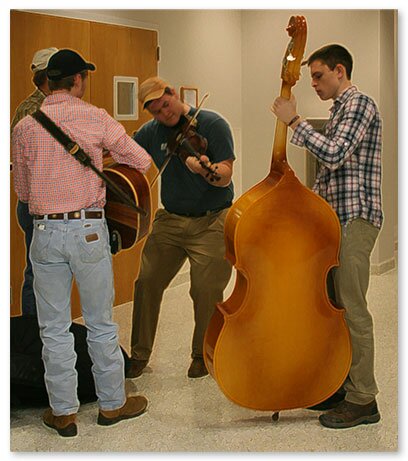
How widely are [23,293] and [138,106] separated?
0.77m

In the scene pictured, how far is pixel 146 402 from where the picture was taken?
150 inches

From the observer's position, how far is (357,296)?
12.2ft

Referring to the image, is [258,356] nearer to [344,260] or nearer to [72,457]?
[344,260]

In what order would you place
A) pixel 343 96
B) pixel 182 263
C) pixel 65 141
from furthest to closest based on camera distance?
pixel 182 263 < pixel 343 96 < pixel 65 141

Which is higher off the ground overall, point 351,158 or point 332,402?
point 351,158

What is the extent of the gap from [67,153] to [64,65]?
30 cm

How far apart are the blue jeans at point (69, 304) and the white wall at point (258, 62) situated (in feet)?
1.82

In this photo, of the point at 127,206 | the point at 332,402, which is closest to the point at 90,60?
the point at 127,206

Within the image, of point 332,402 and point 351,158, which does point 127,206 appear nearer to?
point 351,158

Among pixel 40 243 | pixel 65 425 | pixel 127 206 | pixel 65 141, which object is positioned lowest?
pixel 65 425

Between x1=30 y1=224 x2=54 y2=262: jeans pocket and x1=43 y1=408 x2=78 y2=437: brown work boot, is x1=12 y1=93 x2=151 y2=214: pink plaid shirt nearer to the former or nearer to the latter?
x1=30 y1=224 x2=54 y2=262: jeans pocket

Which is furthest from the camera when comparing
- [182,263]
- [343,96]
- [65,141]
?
[182,263]

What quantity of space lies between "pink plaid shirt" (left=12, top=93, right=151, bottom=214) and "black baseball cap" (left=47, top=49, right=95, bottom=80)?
2.8 inches

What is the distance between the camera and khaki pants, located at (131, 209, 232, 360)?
12.1 feet
